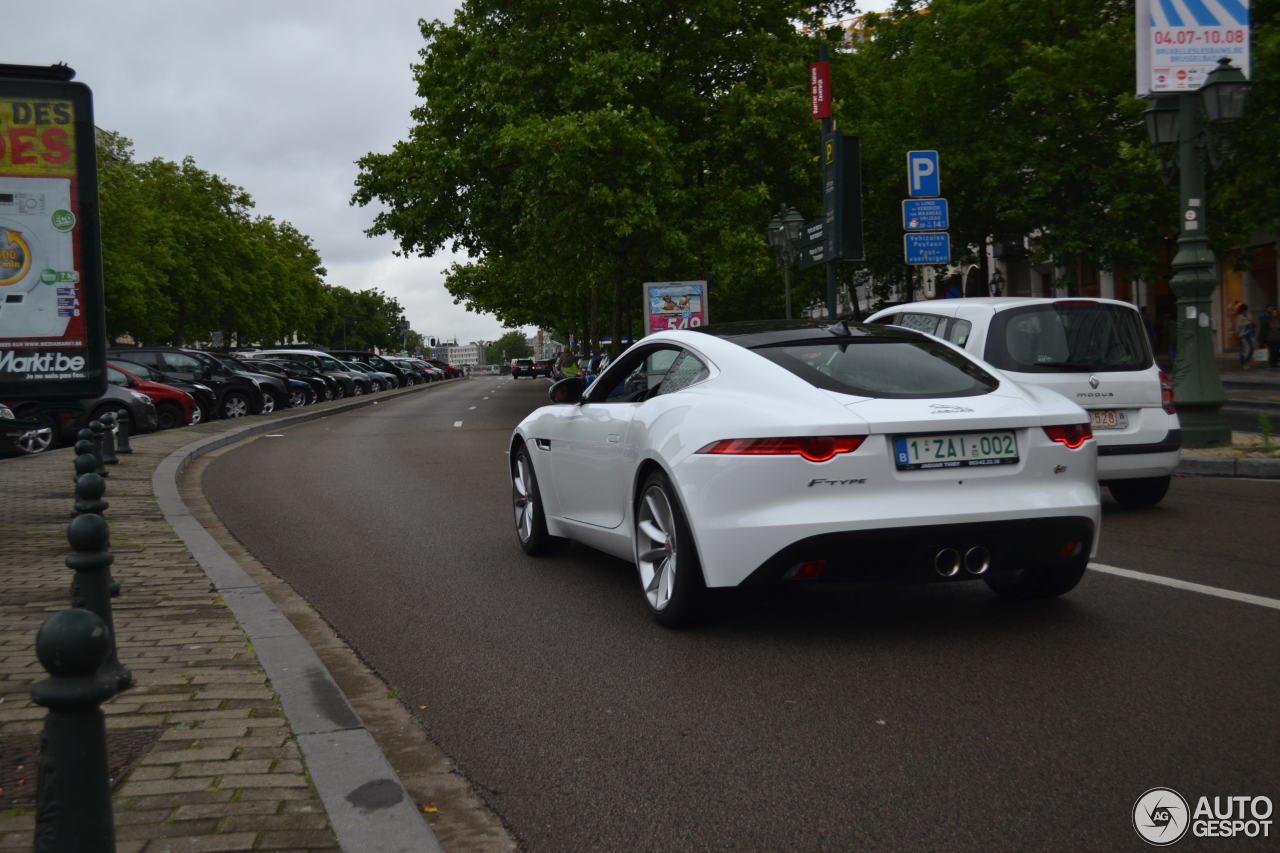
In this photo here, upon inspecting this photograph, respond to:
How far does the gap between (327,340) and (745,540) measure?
13417 centimetres

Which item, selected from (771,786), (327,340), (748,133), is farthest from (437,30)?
(327,340)

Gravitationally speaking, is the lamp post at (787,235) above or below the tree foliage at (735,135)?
below

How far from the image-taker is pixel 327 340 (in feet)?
443

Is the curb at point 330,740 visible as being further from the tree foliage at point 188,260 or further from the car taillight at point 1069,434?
the tree foliage at point 188,260

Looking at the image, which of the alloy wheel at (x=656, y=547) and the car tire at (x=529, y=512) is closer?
the alloy wheel at (x=656, y=547)

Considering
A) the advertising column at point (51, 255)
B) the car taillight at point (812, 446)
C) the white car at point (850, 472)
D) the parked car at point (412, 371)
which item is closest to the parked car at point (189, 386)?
the advertising column at point (51, 255)

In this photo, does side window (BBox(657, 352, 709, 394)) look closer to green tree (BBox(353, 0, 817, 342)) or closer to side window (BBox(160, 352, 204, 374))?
green tree (BBox(353, 0, 817, 342))

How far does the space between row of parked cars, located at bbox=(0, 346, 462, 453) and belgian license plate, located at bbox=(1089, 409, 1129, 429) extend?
8420 mm

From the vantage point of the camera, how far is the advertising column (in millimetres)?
7461

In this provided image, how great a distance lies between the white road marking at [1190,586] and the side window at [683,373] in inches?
97.4

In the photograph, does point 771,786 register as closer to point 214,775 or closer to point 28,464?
point 214,775

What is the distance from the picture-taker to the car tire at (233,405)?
2914 cm

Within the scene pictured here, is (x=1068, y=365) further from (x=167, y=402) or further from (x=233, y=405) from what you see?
(x=233, y=405)

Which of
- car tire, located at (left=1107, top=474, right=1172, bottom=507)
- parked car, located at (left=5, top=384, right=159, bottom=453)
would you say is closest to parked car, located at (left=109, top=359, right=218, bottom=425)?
parked car, located at (left=5, top=384, right=159, bottom=453)
